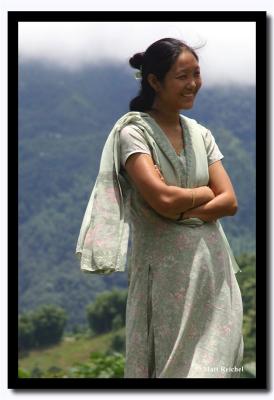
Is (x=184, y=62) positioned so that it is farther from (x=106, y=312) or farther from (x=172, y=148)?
(x=106, y=312)

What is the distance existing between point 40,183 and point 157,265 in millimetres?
41604

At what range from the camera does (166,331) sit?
6.14 m

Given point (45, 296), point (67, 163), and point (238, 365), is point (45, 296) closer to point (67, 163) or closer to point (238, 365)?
point (67, 163)

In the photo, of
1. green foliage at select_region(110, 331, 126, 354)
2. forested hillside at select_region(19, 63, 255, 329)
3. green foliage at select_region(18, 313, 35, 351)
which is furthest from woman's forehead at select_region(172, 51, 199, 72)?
forested hillside at select_region(19, 63, 255, 329)

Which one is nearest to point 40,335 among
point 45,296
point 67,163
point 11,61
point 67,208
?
point 11,61

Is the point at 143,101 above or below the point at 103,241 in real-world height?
above

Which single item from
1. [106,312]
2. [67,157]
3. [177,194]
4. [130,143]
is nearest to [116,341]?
[106,312]

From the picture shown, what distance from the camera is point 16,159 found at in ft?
21.2

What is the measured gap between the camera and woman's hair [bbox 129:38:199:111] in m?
6.20

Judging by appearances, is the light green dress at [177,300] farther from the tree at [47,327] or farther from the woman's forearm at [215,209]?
the tree at [47,327]

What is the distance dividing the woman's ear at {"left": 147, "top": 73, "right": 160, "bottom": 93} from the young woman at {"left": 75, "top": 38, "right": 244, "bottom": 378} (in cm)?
1

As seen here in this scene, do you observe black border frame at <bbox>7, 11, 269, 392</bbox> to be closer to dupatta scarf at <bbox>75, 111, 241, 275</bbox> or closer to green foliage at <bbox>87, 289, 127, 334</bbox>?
dupatta scarf at <bbox>75, 111, 241, 275</bbox>

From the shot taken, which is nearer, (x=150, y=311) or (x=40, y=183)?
(x=150, y=311)

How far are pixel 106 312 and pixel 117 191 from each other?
1952 cm
